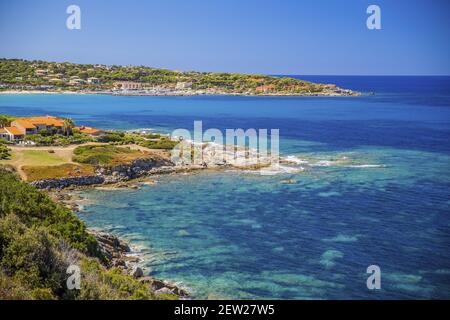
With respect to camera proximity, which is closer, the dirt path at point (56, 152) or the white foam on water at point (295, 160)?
the dirt path at point (56, 152)

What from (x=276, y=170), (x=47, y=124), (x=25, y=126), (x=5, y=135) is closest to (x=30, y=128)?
(x=25, y=126)

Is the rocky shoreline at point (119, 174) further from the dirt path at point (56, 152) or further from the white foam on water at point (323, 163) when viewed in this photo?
the white foam on water at point (323, 163)

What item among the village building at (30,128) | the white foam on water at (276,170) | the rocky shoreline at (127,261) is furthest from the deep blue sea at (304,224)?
the village building at (30,128)

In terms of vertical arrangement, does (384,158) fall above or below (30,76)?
below

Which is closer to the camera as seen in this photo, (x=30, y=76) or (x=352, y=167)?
(x=352, y=167)

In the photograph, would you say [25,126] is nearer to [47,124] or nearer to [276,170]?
[47,124]

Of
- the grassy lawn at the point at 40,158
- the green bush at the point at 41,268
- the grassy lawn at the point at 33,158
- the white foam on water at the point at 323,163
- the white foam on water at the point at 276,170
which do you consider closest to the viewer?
the green bush at the point at 41,268
